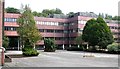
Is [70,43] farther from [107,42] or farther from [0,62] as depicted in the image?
[0,62]

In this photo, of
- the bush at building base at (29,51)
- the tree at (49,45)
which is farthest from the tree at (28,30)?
the tree at (49,45)

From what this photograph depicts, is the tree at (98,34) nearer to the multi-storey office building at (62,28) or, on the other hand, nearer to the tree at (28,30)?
the multi-storey office building at (62,28)

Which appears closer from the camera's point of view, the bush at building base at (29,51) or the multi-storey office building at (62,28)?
the bush at building base at (29,51)

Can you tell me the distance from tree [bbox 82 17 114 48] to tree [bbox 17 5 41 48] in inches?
799

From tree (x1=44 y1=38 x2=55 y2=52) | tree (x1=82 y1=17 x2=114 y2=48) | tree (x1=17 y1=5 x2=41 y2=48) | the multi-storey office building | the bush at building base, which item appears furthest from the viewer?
the multi-storey office building

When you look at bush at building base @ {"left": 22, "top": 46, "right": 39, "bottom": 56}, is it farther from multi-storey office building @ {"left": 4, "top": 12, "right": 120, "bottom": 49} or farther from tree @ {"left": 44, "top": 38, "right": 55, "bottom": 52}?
multi-storey office building @ {"left": 4, "top": 12, "right": 120, "bottom": 49}

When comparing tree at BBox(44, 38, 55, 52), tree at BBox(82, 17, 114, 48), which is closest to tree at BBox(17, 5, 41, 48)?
tree at BBox(44, 38, 55, 52)

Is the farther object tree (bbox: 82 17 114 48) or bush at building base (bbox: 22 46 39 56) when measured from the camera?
tree (bbox: 82 17 114 48)

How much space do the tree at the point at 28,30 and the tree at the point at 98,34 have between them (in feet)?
66.6

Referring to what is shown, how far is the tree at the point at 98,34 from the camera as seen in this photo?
66.8 meters

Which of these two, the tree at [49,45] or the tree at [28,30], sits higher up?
the tree at [28,30]

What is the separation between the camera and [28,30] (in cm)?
5075

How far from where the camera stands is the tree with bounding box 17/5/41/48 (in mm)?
49312

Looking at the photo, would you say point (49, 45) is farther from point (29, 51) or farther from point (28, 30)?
point (29, 51)
